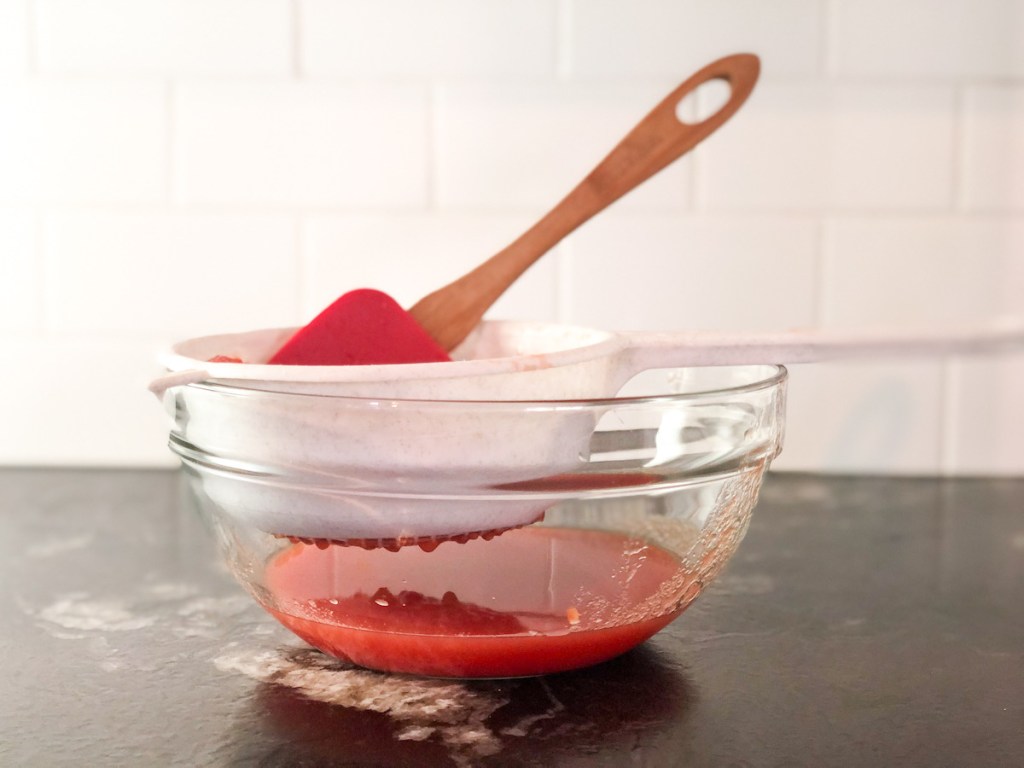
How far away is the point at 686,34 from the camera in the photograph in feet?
2.98

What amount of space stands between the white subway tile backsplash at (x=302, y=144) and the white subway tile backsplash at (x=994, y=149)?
453 mm

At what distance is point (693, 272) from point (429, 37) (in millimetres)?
293

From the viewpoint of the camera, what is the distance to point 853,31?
905 millimetres

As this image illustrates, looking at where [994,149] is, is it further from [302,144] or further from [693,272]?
[302,144]

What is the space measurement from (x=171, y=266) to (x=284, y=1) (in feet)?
0.79

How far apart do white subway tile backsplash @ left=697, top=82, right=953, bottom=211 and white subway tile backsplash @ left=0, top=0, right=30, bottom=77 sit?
572 millimetres

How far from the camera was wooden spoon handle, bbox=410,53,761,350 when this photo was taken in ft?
2.06

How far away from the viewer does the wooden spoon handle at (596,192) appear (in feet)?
2.06

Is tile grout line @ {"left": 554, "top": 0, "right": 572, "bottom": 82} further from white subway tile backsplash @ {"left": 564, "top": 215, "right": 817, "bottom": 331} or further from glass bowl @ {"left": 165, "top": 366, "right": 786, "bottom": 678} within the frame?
glass bowl @ {"left": 165, "top": 366, "right": 786, "bottom": 678}

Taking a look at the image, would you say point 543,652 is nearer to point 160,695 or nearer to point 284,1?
point 160,695

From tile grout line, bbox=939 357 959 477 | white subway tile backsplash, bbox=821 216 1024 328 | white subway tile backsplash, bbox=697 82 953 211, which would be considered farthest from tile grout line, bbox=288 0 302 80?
tile grout line, bbox=939 357 959 477

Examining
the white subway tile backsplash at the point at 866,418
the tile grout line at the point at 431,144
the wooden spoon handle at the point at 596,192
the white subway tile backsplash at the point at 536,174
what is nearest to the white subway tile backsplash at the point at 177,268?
the white subway tile backsplash at the point at 536,174

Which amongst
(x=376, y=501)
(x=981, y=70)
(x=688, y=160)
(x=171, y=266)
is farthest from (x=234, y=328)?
(x=981, y=70)

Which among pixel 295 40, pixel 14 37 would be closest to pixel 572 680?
pixel 295 40
